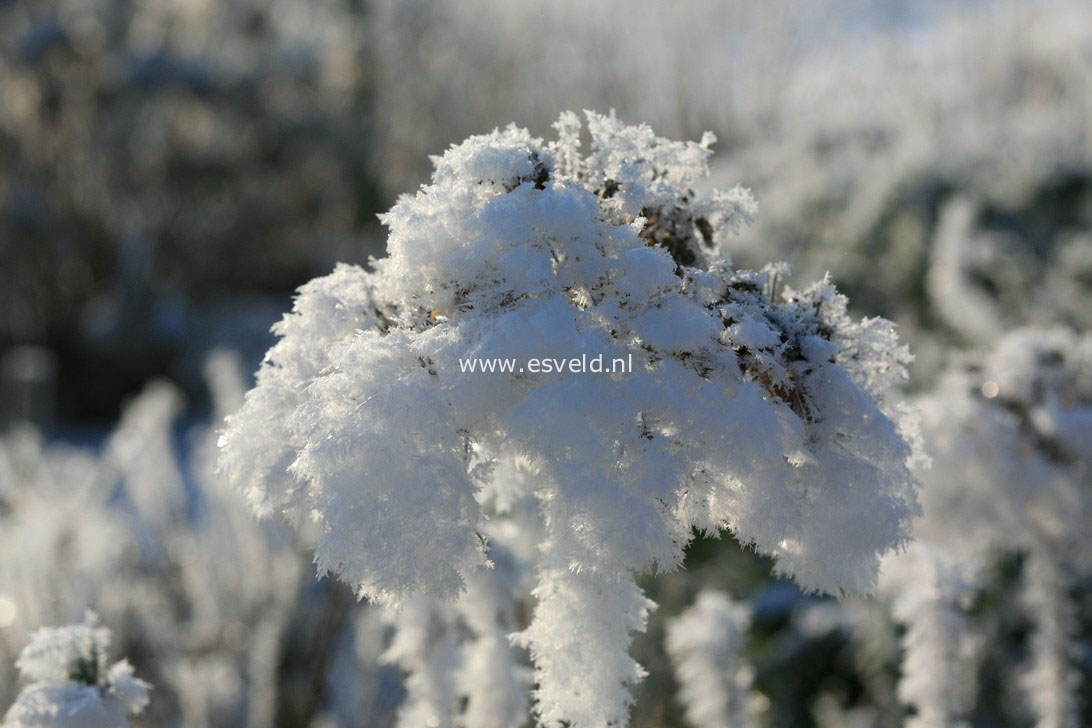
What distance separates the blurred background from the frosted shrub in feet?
3.31

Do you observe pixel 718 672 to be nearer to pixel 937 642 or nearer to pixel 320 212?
pixel 937 642

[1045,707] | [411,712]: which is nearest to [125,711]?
[411,712]

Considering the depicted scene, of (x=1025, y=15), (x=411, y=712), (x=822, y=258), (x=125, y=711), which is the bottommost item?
(x=125, y=711)

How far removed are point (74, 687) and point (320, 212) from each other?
11975 millimetres

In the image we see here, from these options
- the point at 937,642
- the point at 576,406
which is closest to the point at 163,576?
the point at 937,642

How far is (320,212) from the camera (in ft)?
41.6

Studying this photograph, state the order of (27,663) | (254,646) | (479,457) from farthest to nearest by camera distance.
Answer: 1. (254,646)
2. (27,663)
3. (479,457)

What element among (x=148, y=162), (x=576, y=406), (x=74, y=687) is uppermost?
(x=148, y=162)

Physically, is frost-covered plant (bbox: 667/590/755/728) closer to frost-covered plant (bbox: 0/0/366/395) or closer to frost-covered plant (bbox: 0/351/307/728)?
frost-covered plant (bbox: 0/351/307/728)

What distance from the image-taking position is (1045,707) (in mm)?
2209

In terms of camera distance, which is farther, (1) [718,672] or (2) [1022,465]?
(2) [1022,465]

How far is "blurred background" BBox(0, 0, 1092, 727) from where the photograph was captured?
10.8 feet

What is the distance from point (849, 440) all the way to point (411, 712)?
1125mm

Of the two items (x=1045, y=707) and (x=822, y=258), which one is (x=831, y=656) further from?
(x=822, y=258)
